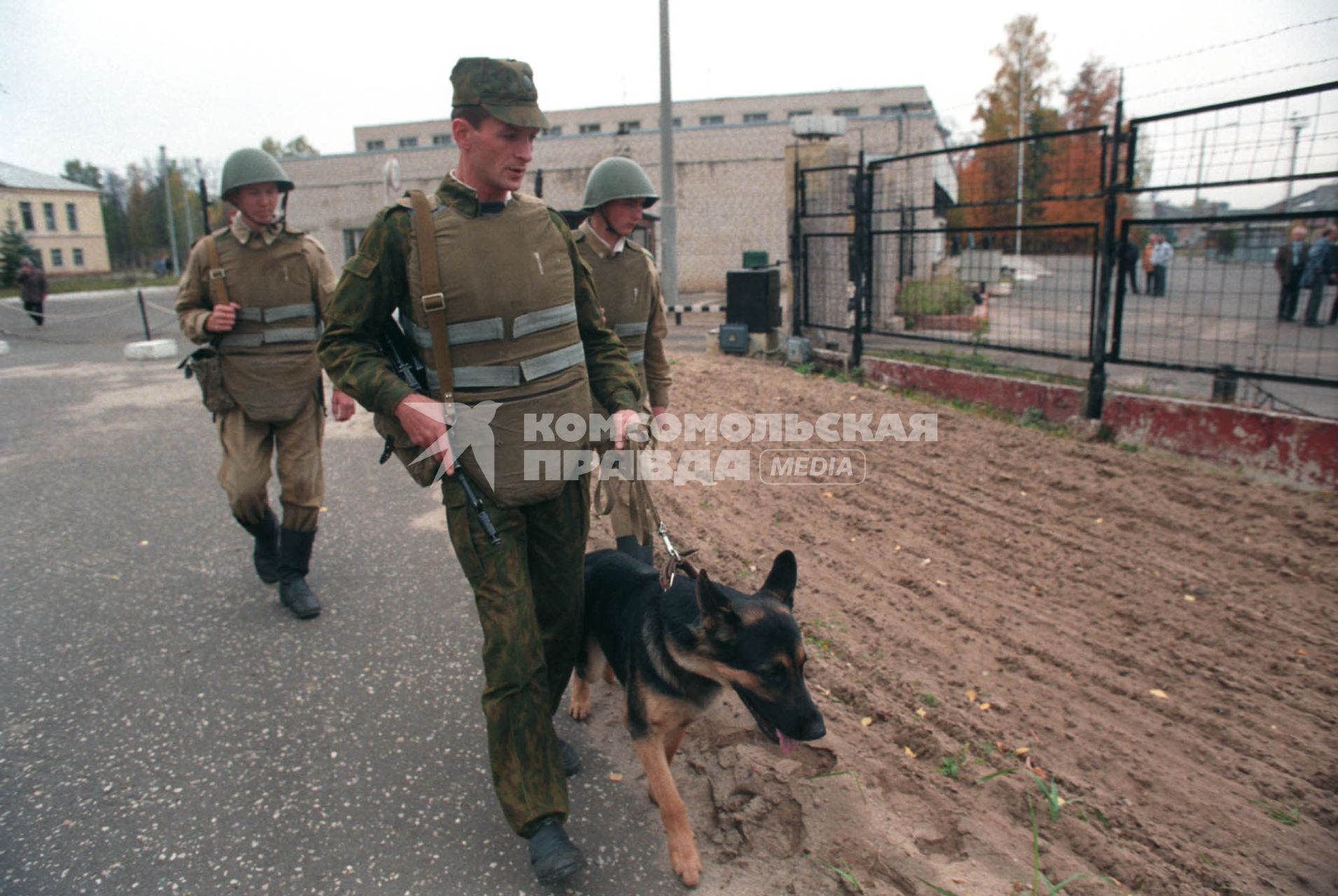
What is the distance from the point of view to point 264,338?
4.57 metres

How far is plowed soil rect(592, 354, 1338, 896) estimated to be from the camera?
2811mm

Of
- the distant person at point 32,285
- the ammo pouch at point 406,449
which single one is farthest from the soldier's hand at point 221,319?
the distant person at point 32,285

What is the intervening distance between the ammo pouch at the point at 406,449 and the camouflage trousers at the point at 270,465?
7.19 feet

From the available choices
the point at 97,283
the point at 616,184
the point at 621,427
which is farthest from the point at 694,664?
the point at 97,283

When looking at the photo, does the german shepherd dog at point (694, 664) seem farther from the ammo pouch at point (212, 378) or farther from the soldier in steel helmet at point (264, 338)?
the ammo pouch at point (212, 378)

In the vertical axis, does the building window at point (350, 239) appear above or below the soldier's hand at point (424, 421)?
above

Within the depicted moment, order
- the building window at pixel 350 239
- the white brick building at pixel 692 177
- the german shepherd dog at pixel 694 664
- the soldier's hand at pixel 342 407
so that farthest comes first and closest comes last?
the white brick building at pixel 692 177 < the building window at pixel 350 239 < the soldier's hand at pixel 342 407 < the german shepherd dog at pixel 694 664

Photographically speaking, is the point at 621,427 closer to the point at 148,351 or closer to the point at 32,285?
the point at 148,351

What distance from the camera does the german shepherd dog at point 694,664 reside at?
2525 millimetres

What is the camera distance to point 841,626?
4.33 metres

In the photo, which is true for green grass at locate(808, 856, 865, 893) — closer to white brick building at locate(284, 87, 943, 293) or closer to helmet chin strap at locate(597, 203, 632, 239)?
helmet chin strap at locate(597, 203, 632, 239)

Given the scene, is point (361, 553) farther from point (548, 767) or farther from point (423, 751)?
point (548, 767)

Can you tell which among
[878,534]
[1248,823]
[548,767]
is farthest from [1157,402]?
[548,767]

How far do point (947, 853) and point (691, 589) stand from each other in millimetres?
1183
